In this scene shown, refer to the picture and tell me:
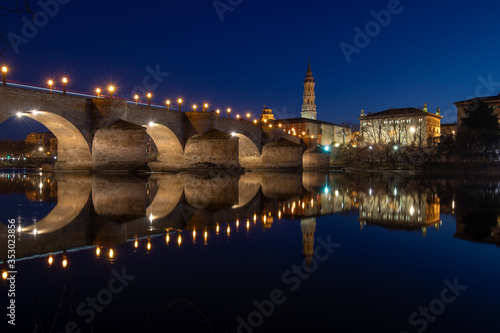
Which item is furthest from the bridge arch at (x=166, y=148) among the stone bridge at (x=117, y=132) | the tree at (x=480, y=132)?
the tree at (x=480, y=132)

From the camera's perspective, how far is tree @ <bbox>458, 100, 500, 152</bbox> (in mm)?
43562

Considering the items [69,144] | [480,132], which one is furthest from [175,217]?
[480,132]

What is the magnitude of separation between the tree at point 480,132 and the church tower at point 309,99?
90.2 meters

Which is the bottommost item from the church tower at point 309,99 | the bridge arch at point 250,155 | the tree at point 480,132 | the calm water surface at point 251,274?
the calm water surface at point 251,274

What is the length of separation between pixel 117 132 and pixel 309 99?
11795 cm

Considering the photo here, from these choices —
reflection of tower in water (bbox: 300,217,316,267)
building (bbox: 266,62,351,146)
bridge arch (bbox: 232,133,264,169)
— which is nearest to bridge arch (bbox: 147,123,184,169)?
bridge arch (bbox: 232,133,264,169)

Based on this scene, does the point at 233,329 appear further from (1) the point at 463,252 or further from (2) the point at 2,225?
(2) the point at 2,225

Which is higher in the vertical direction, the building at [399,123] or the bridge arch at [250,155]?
the building at [399,123]

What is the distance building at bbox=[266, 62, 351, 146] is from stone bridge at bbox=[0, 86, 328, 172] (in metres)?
74.6

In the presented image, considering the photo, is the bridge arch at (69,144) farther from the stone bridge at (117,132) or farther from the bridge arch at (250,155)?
the bridge arch at (250,155)

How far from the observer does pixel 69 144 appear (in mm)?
27703

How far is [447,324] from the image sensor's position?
2.81 m

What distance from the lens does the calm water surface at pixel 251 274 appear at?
287cm

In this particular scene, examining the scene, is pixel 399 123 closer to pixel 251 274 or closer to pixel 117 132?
pixel 117 132
